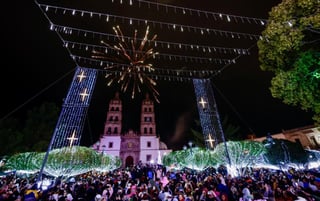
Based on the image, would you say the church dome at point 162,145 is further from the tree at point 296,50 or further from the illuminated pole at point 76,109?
the tree at point 296,50

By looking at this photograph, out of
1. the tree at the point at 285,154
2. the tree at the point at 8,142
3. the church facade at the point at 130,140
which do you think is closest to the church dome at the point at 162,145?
the church facade at the point at 130,140

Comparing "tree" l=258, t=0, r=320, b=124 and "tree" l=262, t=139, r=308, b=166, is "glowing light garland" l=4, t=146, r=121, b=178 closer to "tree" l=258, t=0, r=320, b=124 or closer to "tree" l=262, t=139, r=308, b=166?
"tree" l=258, t=0, r=320, b=124

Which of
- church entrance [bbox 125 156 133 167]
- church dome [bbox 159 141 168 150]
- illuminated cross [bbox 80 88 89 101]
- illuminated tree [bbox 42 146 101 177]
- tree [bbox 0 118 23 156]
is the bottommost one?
illuminated tree [bbox 42 146 101 177]

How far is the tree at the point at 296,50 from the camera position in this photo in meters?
5.88

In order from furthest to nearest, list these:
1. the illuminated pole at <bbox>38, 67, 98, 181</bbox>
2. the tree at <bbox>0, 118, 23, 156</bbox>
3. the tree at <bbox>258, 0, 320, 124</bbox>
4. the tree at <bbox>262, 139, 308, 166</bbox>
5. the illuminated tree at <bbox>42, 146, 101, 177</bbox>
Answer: the tree at <bbox>0, 118, 23, 156</bbox> < the tree at <bbox>262, 139, 308, 166</bbox> < the illuminated pole at <bbox>38, 67, 98, 181</bbox> < the illuminated tree at <bbox>42, 146, 101, 177</bbox> < the tree at <bbox>258, 0, 320, 124</bbox>

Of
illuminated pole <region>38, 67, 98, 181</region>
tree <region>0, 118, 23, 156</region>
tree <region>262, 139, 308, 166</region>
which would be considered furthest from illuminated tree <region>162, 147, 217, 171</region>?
tree <region>0, 118, 23, 156</region>

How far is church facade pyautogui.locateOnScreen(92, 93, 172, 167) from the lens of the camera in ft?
145

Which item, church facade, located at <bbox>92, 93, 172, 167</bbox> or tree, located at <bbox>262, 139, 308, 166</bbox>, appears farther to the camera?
church facade, located at <bbox>92, 93, 172, 167</bbox>

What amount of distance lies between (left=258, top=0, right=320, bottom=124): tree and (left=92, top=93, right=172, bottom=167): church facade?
1647 inches

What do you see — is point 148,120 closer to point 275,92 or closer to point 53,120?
point 53,120

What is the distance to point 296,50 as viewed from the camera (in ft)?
21.4

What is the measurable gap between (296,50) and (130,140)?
44.5 metres

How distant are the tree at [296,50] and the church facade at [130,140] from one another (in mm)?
41835

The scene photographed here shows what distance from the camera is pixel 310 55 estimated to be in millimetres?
6109
